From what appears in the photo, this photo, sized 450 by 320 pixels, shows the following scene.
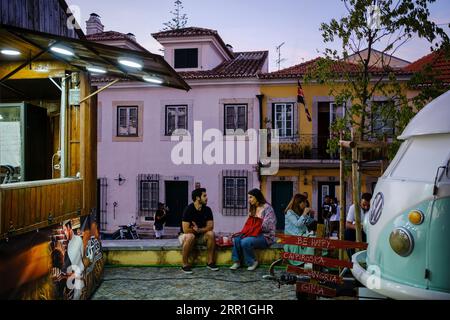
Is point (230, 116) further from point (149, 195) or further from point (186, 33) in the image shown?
point (149, 195)

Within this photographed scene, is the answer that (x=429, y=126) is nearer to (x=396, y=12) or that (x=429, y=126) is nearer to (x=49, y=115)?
(x=396, y=12)

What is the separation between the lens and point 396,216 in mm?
4020

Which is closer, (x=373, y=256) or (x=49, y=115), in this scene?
(x=373, y=256)

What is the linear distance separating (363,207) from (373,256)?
3640 millimetres

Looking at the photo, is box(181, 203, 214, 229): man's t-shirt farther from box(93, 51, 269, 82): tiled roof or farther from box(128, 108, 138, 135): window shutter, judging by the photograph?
box(128, 108, 138, 135): window shutter

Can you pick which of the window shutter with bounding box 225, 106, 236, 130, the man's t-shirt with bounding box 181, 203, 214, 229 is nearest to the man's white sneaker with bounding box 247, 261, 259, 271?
the man's t-shirt with bounding box 181, 203, 214, 229

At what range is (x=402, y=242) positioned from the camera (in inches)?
151

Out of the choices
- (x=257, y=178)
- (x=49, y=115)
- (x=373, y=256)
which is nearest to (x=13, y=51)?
(x=49, y=115)

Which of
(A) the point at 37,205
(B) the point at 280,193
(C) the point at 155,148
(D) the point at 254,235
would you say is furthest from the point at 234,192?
(A) the point at 37,205

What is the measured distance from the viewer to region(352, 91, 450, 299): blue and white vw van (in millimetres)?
3645

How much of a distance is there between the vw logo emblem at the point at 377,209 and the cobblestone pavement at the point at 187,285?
1998 millimetres

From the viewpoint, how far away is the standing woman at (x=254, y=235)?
741 cm

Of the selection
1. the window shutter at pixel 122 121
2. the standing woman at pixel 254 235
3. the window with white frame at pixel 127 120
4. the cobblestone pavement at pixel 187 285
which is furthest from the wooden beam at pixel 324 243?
the window shutter at pixel 122 121

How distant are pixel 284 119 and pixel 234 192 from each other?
373 centimetres
